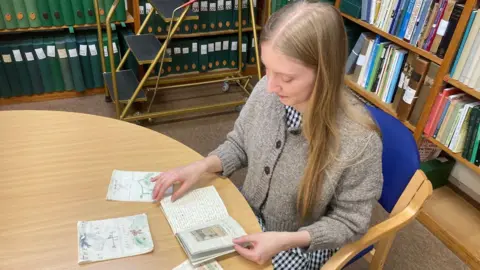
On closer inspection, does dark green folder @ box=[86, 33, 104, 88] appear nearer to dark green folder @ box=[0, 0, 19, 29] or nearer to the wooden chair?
dark green folder @ box=[0, 0, 19, 29]

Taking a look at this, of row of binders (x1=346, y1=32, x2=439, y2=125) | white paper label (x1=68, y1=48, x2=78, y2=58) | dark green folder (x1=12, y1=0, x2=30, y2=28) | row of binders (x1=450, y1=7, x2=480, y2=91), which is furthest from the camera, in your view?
white paper label (x1=68, y1=48, x2=78, y2=58)

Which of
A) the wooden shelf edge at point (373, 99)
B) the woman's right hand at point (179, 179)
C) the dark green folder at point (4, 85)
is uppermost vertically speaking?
the woman's right hand at point (179, 179)

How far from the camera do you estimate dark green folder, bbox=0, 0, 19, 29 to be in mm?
2484

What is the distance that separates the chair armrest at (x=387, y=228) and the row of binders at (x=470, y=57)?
3.35 ft

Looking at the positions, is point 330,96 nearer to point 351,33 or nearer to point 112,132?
point 112,132

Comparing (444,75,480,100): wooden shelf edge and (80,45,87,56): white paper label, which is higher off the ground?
(444,75,480,100): wooden shelf edge

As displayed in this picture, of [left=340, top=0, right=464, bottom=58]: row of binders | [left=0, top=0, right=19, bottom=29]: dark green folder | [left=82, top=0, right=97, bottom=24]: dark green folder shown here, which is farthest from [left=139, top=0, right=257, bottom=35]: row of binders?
[left=340, top=0, right=464, bottom=58]: row of binders

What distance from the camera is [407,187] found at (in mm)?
1102

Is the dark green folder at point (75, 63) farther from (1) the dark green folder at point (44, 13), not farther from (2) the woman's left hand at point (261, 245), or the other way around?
(2) the woman's left hand at point (261, 245)

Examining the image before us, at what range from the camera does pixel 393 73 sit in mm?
2209

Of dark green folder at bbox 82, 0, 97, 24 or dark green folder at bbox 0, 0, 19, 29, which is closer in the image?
dark green folder at bbox 0, 0, 19, 29

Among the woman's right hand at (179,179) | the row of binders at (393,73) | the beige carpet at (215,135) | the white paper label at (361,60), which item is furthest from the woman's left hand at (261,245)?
the white paper label at (361,60)

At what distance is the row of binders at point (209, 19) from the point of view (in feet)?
9.32

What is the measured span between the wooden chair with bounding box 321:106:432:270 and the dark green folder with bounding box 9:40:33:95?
2345 millimetres
